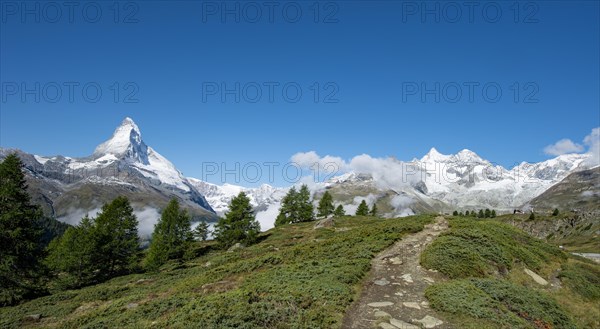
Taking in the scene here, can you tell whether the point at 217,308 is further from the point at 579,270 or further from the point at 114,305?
the point at 579,270

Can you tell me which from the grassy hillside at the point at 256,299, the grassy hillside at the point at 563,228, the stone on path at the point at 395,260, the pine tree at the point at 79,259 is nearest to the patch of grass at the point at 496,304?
the stone on path at the point at 395,260

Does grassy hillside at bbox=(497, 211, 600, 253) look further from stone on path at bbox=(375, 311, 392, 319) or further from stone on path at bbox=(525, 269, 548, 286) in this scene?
stone on path at bbox=(375, 311, 392, 319)

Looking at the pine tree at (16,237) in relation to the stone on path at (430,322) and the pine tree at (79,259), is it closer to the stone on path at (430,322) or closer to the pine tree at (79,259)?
the pine tree at (79,259)

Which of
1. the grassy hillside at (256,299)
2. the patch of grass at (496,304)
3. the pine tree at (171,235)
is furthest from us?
the pine tree at (171,235)

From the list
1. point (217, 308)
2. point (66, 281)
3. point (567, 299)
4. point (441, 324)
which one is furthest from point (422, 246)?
point (66, 281)

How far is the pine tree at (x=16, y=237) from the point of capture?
108ft

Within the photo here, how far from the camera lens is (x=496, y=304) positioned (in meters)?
15.3

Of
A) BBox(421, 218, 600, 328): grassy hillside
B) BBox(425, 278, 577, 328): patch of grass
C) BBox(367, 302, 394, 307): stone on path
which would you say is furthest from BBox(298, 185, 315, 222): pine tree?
BBox(367, 302, 394, 307): stone on path

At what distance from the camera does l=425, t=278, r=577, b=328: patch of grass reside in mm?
14188

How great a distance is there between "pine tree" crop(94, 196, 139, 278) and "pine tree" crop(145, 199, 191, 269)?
11.1 ft

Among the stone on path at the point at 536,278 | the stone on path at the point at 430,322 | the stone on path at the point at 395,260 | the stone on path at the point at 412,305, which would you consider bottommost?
the stone on path at the point at 536,278

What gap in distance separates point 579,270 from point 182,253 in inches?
2123

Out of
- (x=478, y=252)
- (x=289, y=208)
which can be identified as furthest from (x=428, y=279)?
(x=289, y=208)

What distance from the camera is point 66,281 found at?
42.4 m
